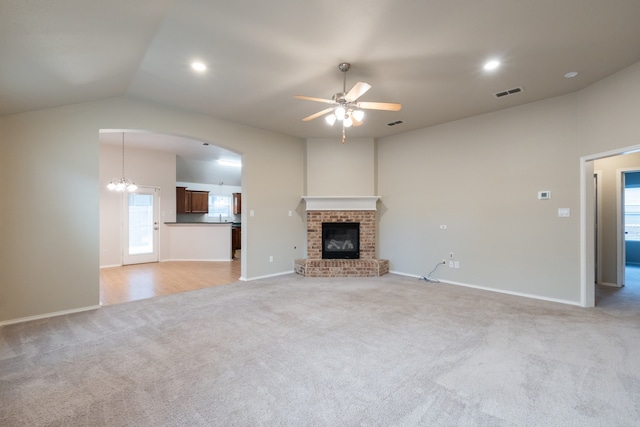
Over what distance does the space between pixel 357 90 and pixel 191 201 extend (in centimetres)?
845

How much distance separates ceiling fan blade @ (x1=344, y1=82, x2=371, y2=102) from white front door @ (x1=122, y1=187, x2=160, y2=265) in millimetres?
6640

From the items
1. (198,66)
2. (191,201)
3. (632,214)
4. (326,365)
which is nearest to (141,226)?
(191,201)

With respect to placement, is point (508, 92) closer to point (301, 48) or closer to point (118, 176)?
point (301, 48)

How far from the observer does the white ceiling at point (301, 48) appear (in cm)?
222

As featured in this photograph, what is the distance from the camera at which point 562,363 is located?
2.34 m

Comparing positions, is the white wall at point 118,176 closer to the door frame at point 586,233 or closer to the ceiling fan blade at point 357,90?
the ceiling fan blade at point 357,90

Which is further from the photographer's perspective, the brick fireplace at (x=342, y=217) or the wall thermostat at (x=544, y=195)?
the brick fireplace at (x=342, y=217)

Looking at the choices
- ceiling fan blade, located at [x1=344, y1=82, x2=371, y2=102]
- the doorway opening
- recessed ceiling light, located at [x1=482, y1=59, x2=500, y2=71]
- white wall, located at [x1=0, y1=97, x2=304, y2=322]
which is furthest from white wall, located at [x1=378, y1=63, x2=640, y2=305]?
white wall, located at [x1=0, y1=97, x2=304, y2=322]

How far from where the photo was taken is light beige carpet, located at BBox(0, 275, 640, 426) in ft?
5.78

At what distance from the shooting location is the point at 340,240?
6.32 metres

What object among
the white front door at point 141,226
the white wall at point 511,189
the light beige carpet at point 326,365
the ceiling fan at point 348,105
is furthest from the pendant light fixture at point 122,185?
the white wall at point 511,189

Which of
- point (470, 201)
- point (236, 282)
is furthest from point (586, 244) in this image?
point (236, 282)

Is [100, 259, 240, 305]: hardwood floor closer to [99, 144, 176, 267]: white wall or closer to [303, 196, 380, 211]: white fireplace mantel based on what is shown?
[99, 144, 176, 267]: white wall

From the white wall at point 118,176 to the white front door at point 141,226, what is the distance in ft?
0.37
